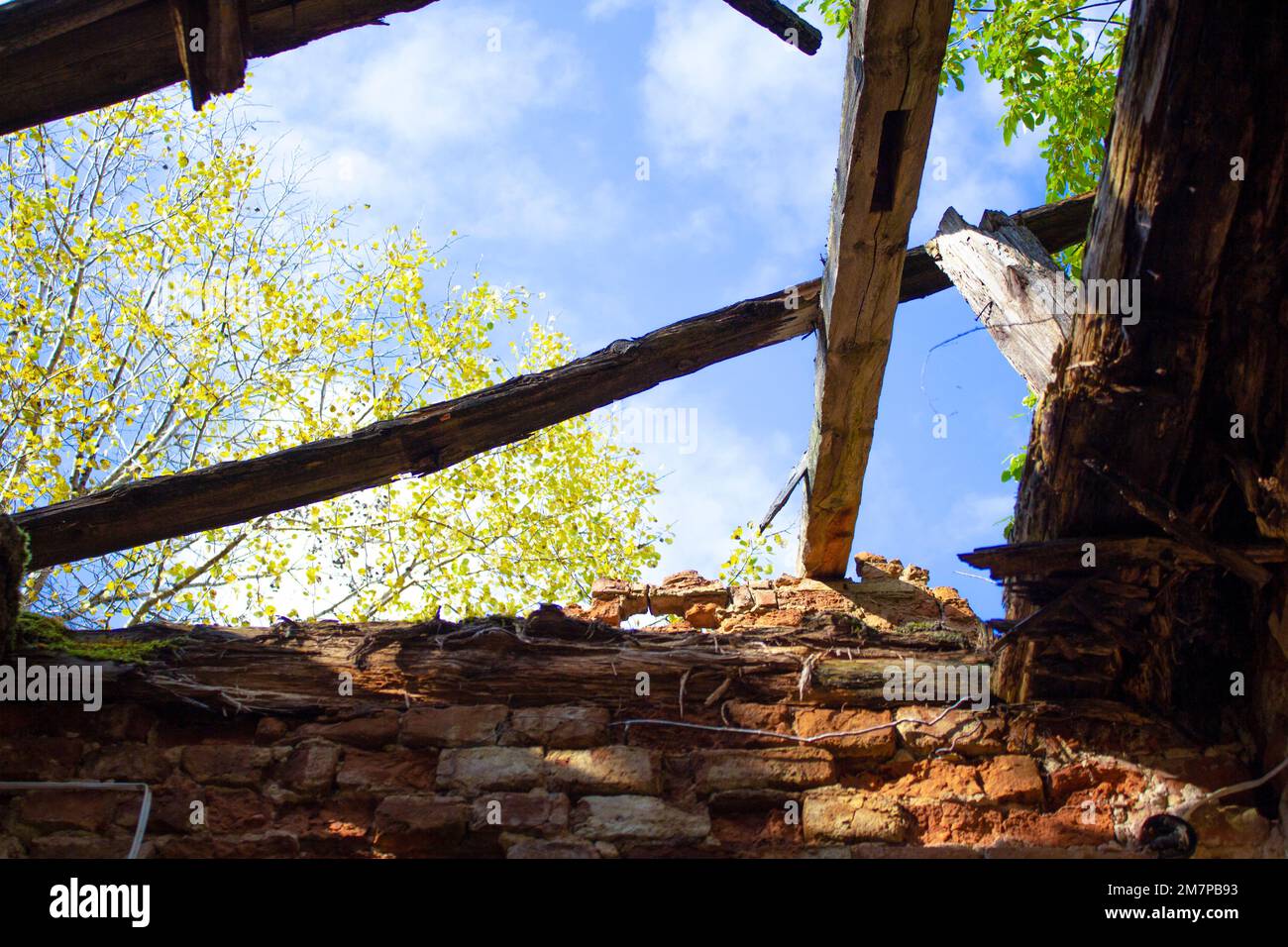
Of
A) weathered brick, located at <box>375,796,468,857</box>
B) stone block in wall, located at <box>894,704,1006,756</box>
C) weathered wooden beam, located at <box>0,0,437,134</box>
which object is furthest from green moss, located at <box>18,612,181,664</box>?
stone block in wall, located at <box>894,704,1006,756</box>

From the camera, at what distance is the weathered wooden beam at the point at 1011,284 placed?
3156 millimetres

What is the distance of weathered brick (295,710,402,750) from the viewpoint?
317 centimetres

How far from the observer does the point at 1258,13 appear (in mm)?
2100

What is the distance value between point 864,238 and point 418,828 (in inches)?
90.2

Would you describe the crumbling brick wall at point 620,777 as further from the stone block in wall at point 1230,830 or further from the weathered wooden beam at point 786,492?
the weathered wooden beam at point 786,492

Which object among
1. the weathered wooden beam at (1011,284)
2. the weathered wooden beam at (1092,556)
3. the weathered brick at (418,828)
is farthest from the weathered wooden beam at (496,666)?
the weathered wooden beam at (1011,284)

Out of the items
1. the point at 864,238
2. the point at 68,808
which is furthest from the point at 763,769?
the point at 68,808

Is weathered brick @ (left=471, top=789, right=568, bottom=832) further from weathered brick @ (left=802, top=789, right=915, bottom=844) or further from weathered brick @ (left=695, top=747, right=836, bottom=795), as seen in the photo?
weathered brick @ (left=802, top=789, right=915, bottom=844)

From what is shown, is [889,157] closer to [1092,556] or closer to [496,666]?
[1092,556]

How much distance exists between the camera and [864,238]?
3449mm
